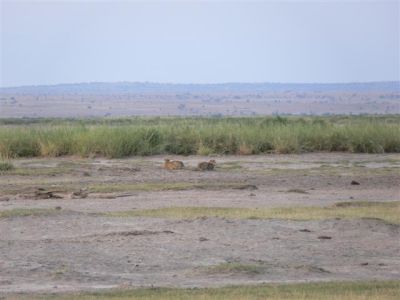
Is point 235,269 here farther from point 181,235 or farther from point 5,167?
point 5,167

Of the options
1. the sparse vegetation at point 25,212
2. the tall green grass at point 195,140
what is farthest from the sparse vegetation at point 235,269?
the tall green grass at point 195,140

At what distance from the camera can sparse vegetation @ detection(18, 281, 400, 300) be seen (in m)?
10.9

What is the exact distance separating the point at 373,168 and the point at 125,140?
8.72 metres

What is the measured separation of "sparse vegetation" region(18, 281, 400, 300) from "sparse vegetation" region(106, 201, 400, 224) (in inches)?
239

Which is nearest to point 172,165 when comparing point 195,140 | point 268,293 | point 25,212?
point 195,140

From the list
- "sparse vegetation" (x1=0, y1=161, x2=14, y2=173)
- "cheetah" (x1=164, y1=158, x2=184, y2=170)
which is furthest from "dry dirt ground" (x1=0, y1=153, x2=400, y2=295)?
"cheetah" (x1=164, y1=158, x2=184, y2=170)

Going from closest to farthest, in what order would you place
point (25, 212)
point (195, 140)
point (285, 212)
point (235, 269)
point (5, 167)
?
1. point (235, 269)
2. point (25, 212)
3. point (285, 212)
4. point (5, 167)
5. point (195, 140)

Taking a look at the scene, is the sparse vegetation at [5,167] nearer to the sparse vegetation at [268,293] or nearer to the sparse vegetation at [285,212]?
the sparse vegetation at [285,212]

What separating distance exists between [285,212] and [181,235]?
3.65 meters

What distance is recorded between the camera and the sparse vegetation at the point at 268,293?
430 inches

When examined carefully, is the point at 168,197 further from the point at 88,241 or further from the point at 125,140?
the point at 125,140

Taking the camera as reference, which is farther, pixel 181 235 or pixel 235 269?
pixel 181 235

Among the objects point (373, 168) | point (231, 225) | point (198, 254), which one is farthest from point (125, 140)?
point (198, 254)

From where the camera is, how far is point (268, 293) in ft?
36.6
